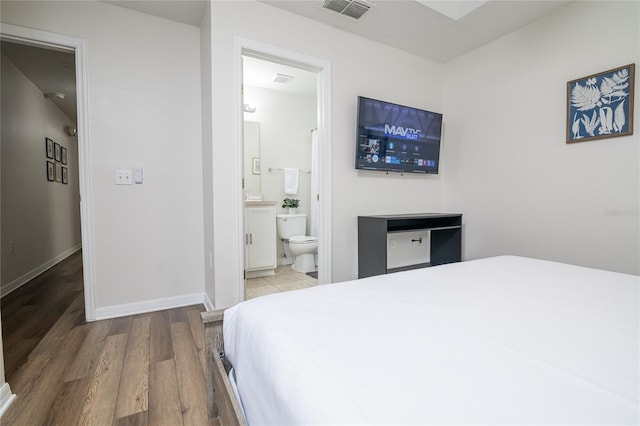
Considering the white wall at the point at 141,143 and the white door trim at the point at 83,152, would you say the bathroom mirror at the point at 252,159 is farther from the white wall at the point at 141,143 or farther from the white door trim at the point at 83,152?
the white door trim at the point at 83,152

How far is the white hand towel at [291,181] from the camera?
4.16 meters

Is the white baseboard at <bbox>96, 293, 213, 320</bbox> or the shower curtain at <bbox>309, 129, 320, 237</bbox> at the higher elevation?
the shower curtain at <bbox>309, 129, 320, 237</bbox>

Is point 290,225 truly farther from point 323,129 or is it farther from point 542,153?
point 542,153

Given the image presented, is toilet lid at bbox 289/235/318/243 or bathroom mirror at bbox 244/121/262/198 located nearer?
toilet lid at bbox 289/235/318/243

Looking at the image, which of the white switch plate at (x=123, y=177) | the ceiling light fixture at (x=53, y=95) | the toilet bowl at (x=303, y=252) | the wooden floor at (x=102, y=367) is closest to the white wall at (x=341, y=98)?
the wooden floor at (x=102, y=367)

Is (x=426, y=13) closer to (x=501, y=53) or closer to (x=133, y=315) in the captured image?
(x=501, y=53)

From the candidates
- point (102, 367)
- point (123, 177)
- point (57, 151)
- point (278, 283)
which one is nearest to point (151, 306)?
point (102, 367)

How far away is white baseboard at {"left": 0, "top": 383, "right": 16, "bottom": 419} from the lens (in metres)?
1.26

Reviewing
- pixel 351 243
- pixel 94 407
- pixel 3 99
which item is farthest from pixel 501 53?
pixel 3 99

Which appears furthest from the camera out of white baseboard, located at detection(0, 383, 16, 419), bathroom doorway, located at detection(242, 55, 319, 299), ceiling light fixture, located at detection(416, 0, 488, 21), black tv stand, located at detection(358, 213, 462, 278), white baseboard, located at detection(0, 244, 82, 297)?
bathroom doorway, located at detection(242, 55, 319, 299)

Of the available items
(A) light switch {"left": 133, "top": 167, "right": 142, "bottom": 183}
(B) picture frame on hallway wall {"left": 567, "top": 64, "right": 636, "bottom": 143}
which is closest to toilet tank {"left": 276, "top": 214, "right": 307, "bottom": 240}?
(A) light switch {"left": 133, "top": 167, "right": 142, "bottom": 183}

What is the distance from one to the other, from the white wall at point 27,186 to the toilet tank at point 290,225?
2737mm

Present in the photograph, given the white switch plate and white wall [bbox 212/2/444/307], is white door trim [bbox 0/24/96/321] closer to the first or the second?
the white switch plate

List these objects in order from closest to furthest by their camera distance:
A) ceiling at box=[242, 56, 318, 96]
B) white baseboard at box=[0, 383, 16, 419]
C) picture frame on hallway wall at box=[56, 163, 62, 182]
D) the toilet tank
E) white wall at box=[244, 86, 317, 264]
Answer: white baseboard at box=[0, 383, 16, 419], ceiling at box=[242, 56, 318, 96], the toilet tank, white wall at box=[244, 86, 317, 264], picture frame on hallway wall at box=[56, 163, 62, 182]
